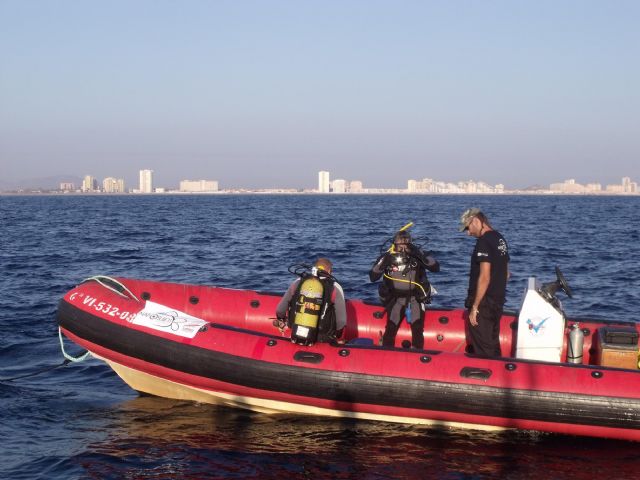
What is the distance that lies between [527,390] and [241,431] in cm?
258

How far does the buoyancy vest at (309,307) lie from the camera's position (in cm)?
674

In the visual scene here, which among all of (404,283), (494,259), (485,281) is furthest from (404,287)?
(494,259)

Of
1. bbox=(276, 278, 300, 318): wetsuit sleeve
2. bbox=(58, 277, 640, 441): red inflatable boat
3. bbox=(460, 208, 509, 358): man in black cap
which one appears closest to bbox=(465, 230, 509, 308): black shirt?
bbox=(460, 208, 509, 358): man in black cap

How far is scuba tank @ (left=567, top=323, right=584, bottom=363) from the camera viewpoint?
6938 millimetres

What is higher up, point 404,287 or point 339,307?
point 404,287

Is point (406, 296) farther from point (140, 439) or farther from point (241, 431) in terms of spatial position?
point (140, 439)

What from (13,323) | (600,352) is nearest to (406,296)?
(600,352)

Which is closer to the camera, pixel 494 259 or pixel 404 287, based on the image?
pixel 494 259

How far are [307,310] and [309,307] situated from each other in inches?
1.6

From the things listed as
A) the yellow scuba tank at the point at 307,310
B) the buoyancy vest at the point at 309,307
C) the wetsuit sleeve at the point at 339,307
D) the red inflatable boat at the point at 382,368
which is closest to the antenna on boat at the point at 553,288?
the red inflatable boat at the point at 382,368

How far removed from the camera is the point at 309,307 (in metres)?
6.75

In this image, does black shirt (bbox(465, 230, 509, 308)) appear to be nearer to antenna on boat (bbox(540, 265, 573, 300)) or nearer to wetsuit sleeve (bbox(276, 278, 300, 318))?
antenna on boat (bbox(540, 265, 573, 300))

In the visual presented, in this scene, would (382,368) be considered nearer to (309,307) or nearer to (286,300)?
(309,307)

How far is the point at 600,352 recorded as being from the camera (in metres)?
6.91
